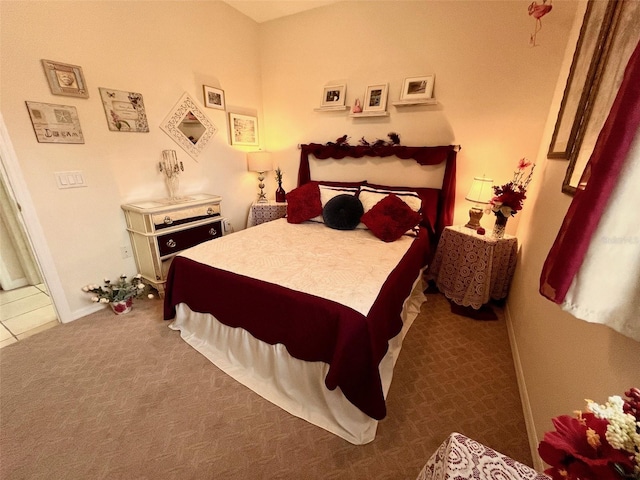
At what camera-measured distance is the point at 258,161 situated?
339 centimetres

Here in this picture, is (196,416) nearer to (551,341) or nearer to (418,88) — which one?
(551,341)

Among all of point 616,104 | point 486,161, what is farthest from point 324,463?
point 486,161

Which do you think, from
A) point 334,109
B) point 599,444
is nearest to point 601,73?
point 599,444

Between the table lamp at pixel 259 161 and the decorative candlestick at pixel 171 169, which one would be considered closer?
the decorative candlestick at pixel 171 169

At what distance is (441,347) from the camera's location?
6.36 ft

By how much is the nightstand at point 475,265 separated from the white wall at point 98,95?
9.25 feet

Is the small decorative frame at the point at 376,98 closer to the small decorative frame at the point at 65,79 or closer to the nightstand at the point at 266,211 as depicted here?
the nightstand at the point at 266,211

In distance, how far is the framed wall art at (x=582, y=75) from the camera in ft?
4.14

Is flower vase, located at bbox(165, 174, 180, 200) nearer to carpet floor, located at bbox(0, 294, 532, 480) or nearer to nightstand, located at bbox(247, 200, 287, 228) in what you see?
nightstand, located at bbox(247, 200, 287, 228)

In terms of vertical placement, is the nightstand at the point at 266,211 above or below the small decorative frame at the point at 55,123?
below

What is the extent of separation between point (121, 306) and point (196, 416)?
143 cm

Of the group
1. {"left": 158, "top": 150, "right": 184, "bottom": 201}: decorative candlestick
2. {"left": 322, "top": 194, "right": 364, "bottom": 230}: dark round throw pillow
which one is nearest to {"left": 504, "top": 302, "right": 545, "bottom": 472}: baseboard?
{"left": 322, "top": 194, "right": 364, "bottom": 230}: dark round throw pillow

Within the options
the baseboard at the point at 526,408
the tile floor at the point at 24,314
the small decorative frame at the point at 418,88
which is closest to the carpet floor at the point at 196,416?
the baseboard at the point at 526,408

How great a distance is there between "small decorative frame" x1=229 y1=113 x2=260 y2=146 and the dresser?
1.07 meters
